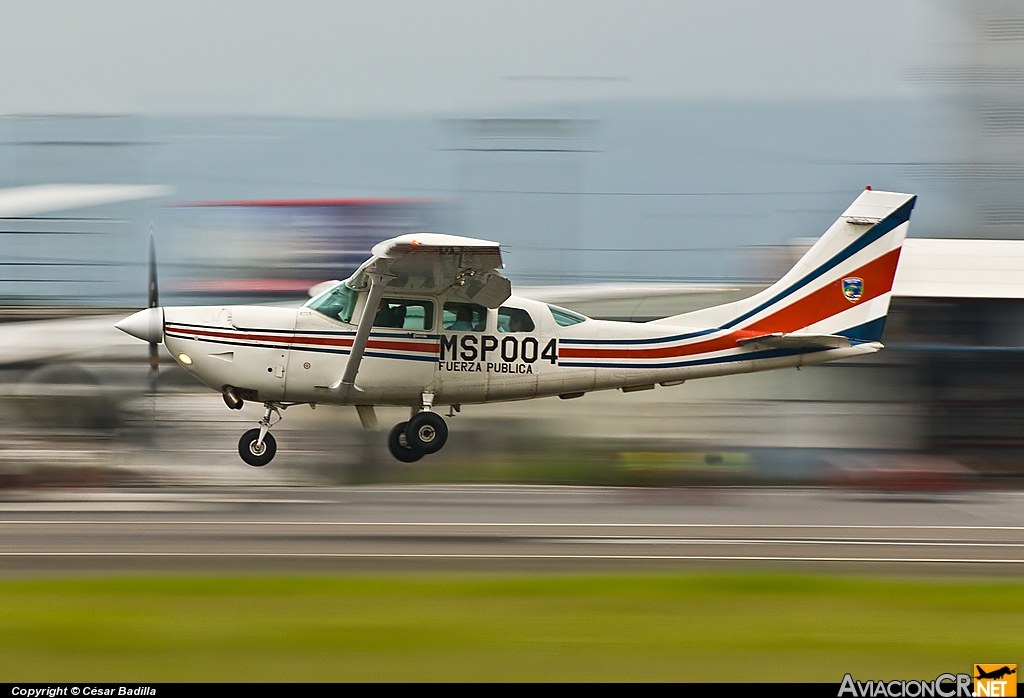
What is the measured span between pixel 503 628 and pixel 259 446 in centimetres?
654

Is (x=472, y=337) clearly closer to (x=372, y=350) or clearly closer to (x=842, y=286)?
(x=372, y=350)

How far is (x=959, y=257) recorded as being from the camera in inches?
645

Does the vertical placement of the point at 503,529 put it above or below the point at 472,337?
below

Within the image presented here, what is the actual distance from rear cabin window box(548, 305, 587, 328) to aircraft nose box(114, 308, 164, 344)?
4708 mm

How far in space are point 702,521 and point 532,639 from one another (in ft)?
18.6

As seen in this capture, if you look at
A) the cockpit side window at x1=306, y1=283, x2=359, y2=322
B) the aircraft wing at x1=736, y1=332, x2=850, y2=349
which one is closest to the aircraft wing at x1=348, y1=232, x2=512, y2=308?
the cockpit side window at x1=306, y1=283, x2=359, y2=322

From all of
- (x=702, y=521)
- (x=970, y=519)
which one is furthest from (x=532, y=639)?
(x=970, y=519)

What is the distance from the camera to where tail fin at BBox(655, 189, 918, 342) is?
14562 mm

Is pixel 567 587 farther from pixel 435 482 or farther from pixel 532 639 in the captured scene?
pixel 435 482

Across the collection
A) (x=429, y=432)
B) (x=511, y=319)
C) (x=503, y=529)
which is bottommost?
(x=503, y=529)

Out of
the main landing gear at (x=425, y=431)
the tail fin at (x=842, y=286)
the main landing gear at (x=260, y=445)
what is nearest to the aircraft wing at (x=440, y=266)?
the main landing gear at (x=425, y=431)

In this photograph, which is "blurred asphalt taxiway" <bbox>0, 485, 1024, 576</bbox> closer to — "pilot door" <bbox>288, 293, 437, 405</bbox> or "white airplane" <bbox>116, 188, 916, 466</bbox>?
"white airplane" <bbox>116, 188, 916, 466</bbox>

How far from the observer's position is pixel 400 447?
14109 millimetres

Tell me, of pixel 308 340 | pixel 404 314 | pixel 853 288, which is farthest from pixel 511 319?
pixel 853 288
